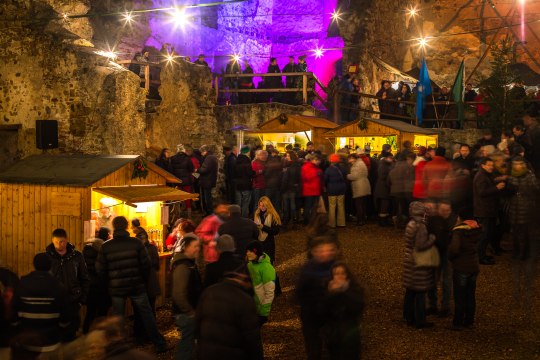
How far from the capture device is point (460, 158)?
12.1 m

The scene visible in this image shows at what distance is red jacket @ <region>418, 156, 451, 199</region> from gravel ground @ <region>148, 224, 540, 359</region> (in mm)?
1381

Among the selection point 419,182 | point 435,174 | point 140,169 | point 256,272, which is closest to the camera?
point 256,272

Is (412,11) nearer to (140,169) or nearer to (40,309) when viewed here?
(140,169)

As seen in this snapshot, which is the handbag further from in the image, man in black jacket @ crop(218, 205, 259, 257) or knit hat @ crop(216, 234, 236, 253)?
knit hat @ crop(216, 234, 236, 253)

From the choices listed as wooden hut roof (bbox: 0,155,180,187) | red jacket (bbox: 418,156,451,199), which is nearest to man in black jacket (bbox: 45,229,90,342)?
wooden hut roof (bbox: 0,155,180,187)

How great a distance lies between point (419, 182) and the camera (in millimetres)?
12375

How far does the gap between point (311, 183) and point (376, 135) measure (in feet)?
11.6

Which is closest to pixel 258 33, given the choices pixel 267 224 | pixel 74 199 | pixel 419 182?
pixel 419 182

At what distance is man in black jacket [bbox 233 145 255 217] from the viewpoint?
13.6 metres

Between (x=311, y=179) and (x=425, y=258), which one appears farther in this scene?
(x=311, y=179)

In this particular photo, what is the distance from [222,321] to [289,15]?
83.0 ft

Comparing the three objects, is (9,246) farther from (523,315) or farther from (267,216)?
(523,315)

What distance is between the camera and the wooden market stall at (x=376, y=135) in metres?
15.9

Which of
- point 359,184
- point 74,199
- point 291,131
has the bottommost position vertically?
point 74,199
